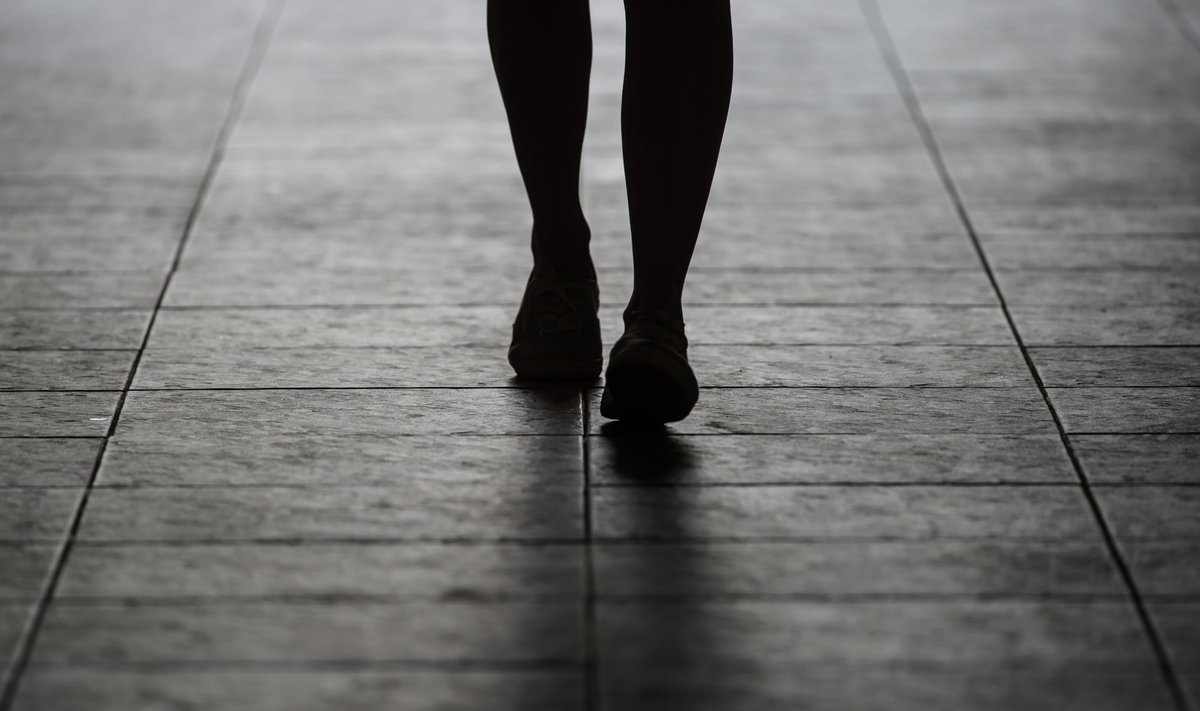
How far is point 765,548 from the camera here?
4.99ft

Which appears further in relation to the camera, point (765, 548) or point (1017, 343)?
point (1017, 343)

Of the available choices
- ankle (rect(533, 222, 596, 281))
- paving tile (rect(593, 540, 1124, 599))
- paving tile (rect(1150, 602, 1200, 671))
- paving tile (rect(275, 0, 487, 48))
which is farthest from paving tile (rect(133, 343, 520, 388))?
paving tile (rect(275, 0, 487, 48))

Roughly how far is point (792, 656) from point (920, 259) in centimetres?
120

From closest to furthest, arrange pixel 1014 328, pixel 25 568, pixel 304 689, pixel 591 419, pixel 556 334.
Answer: pixel 304 689 → pixel 25 568 → pixel 591 419 → pixel 556 334 → pixel 1014 328

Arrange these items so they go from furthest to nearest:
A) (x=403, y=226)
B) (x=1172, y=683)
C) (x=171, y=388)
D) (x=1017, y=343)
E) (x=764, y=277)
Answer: (x=403, y=226), (x=764, y=277), (x=1017, y=343), (x=171, y=388), (x=1172, y=683)

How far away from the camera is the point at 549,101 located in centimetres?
188

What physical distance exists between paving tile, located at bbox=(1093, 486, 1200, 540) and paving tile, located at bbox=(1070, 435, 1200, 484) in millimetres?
26

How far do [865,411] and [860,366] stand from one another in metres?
0.16

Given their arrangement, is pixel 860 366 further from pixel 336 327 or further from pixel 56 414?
pixel 56 414

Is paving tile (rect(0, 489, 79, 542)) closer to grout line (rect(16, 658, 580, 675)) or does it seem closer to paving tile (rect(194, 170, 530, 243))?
grout line (rect(16, 658, 580, 675))

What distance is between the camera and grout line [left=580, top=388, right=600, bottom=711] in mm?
1284

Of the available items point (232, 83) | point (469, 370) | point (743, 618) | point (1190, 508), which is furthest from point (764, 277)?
point (232, 83)

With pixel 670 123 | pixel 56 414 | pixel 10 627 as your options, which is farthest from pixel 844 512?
pixel 56 414

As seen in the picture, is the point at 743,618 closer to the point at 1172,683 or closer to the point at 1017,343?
the point at 1172,683
